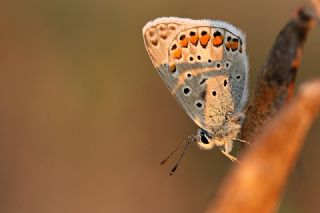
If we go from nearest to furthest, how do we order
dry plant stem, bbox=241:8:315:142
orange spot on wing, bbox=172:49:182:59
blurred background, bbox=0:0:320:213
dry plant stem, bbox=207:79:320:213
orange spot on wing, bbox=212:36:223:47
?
dry plant stem, bbox=207:79:320:213 < dry plant stem, bbox=241:8:315:142 < orange spot on wing, bbox=212:36:223:47 < orange spot on wing, bbox=172:49:182:59 < blurred background, bbox=0:0:320:213

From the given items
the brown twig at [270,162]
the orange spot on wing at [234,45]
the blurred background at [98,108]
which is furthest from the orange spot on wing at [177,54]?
the blurred background at [98,108]

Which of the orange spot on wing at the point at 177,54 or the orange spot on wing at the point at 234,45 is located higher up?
the orange spot on wing at the point at 234,45

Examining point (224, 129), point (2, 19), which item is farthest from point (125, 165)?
point (224, 129)

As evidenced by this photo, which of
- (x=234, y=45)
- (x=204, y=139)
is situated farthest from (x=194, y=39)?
(x=204, y=139)

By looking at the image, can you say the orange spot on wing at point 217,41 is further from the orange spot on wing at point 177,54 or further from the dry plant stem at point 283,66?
the dry plant stem at point 283,66

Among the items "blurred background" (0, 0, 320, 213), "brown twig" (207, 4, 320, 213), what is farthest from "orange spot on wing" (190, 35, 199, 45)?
"blurred background" (0, 0, 320, 213)

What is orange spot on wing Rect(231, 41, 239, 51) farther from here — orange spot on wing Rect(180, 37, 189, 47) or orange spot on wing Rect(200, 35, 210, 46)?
orange spot on wing Rect(180, 37, 189, 47)

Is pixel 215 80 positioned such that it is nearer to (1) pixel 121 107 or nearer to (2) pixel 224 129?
(2) pixel 224 129
